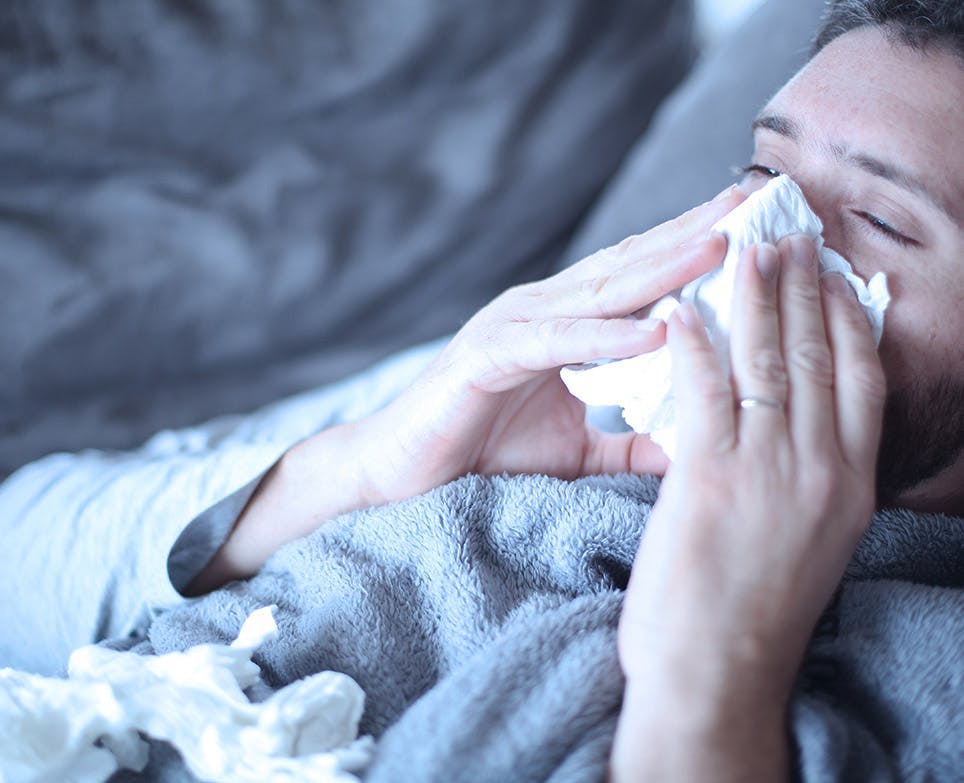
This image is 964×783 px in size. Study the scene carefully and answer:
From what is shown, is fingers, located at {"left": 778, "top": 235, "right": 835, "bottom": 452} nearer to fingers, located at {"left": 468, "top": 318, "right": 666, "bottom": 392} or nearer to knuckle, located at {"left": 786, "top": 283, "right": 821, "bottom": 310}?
knuckle, located at {"left": 786, "top": 283, "right": 821, "bottom": 310}

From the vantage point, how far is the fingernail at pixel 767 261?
28.0 inches

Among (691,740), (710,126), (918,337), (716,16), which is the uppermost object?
(716,16)

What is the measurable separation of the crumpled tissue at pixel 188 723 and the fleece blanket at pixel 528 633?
0.14 feet

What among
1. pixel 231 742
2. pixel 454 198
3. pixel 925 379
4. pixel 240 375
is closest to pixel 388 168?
pixel 454 198

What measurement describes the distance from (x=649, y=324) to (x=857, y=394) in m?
0.17

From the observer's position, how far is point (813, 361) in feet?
2.26

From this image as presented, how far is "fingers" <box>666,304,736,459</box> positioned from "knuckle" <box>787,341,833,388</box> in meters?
0.06

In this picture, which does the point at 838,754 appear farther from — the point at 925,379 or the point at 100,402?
the point at 100,402

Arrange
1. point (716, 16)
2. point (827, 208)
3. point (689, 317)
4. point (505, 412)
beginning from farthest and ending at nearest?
point (716, 16), point (505, 412), point (827, 208), point (689, 317)

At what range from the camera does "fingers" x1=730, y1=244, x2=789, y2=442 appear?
664 millimetres

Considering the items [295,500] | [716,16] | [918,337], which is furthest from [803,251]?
[716,16]

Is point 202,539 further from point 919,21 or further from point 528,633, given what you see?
point 919,21

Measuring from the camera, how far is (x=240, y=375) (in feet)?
4.45

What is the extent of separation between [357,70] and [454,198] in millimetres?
240
